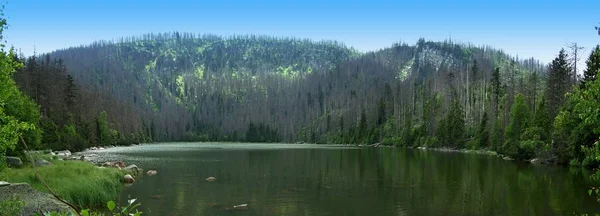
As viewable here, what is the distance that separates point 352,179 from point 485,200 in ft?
61.3

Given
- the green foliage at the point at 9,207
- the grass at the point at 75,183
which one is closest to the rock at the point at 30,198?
the green foliage at the point at 9,207

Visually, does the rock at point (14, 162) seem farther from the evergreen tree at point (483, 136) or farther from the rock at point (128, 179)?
the evergreen tree at point (483, 136)

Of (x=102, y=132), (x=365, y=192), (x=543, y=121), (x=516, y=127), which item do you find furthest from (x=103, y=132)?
(x=543, y=121)

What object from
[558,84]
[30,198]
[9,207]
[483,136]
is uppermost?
[558,84]

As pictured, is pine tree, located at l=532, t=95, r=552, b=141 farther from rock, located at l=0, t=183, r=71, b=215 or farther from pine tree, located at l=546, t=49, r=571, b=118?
rock, located at l=0, t=183, r=71, b=215

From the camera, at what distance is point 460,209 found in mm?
35688

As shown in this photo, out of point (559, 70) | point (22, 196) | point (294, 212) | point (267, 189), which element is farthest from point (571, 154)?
point (22, 196)

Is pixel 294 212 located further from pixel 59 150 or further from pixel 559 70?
pixel 559 70

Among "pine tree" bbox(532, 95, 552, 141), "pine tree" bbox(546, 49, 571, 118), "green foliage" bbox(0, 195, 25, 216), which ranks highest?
"pine tree" bbox(546, 49, 571, 118)

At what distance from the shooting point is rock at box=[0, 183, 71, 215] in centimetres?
2049

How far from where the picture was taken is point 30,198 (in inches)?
848

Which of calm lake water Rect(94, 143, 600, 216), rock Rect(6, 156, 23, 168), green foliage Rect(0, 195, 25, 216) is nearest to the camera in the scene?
green foliage Rect(0, 195, 25, 216)

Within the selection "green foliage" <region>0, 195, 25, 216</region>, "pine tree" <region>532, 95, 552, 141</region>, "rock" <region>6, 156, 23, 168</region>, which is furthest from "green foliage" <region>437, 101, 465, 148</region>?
"green foliage" <region>0, 195, 25, 216</region>

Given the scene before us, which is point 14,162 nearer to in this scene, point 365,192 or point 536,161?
point 365,192
